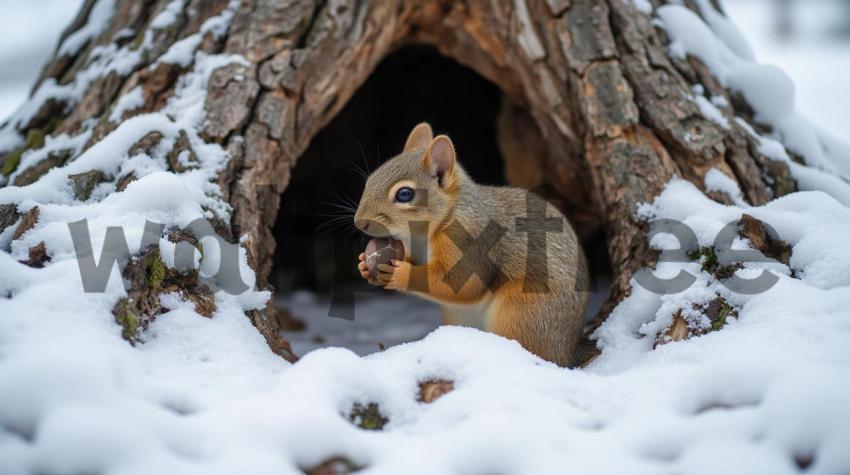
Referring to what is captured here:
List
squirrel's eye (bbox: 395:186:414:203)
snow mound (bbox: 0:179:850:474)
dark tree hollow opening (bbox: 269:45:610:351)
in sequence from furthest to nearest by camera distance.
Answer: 1. dark tree hollow opening (bbox: 269:45:610:351)
2. squirrel's eye (bbox: 395:186:414:203)
3. snow mound (bbox: 0:179:850:474)

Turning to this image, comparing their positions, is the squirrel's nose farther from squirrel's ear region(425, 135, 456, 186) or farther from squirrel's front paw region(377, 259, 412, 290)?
squirrel's ear region(425, 135, 456, 186)

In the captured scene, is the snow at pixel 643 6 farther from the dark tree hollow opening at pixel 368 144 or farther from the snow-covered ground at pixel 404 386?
the dark tree hollow opening at pixel 368 144

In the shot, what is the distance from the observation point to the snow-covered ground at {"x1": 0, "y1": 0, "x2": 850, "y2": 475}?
1.74 metres

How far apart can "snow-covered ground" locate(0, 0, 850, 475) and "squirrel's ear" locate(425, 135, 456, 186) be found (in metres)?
0.92

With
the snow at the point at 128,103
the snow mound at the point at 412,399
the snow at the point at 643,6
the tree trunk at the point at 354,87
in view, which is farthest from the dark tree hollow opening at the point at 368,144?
the snow mound at the point at 412,399

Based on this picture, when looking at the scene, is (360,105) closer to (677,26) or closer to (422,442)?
(677,26)

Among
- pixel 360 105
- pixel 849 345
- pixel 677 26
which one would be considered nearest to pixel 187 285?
pixel 849 345

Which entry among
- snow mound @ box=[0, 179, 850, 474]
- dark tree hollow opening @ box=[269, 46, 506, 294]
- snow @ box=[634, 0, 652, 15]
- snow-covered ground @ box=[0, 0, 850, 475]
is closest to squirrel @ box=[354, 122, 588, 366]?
snow-covered ground @ box=[0, 0, 850, 475]

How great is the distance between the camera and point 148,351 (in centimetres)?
224

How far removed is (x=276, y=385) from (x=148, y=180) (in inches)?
48.2

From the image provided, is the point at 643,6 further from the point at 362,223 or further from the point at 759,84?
the point at 362,223

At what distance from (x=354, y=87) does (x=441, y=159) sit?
1.00m

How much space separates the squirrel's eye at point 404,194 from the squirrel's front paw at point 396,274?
→ 28 cm

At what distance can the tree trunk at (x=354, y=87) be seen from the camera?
3262 millimetres
